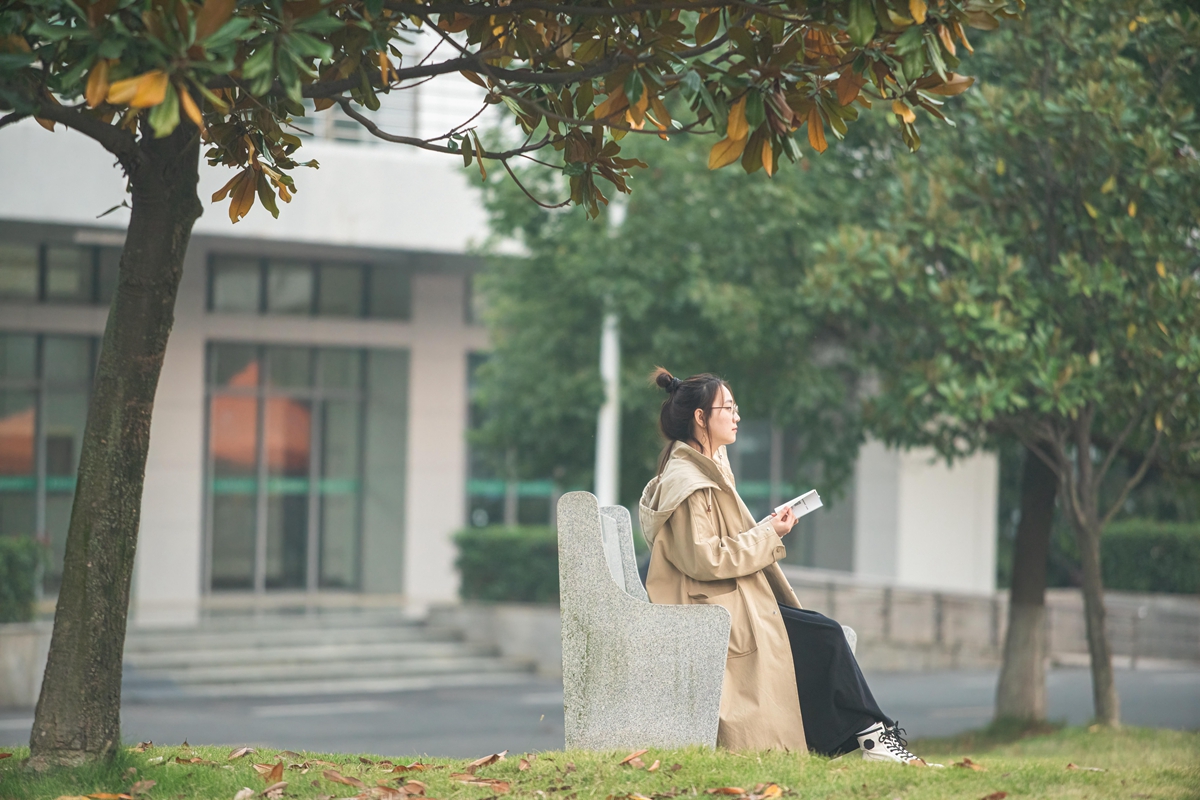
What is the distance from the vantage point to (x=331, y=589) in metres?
20.4

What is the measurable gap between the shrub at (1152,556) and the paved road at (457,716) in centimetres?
393

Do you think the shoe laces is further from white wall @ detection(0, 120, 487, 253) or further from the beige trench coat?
white wall @ detection(0, 120, 487, 253)

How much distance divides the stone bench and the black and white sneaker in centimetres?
63

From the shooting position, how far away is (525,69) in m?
4.83

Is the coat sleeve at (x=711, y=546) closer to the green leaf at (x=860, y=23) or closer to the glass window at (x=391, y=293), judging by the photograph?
the green leaf at (x=860, y=23)

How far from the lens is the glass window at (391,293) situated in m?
20.1

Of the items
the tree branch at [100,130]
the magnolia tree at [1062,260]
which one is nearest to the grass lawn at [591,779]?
the tree branch at [100,130]

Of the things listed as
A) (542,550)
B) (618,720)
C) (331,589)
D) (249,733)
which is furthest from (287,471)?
(618,720)

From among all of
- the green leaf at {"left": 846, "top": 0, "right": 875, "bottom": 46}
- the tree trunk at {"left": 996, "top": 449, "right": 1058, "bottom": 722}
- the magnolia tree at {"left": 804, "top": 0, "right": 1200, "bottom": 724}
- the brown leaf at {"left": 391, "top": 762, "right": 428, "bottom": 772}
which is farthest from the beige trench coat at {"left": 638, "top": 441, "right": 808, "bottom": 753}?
the tree trunk at {"left": 996, "top": 449, "right": 1058, "bottom": 722}

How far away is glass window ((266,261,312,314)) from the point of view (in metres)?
19.5

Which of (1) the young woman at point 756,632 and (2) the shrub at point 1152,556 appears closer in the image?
(1) the young woman at point 756,632

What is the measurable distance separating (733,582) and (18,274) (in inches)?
624

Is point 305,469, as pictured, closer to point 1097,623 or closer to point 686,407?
point 1097,623

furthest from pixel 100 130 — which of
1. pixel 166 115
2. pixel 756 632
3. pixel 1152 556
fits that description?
pixel 1152 556
